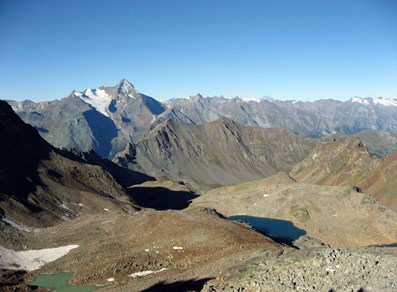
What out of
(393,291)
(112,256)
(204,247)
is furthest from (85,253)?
(393,291)

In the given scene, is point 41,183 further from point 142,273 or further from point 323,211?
point 323,211

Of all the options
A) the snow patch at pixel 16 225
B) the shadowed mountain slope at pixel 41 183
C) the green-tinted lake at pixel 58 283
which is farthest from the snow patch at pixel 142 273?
the shadowed mountain slope at pixel 41 183

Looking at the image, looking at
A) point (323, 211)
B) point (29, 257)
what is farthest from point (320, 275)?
point (323, 211)

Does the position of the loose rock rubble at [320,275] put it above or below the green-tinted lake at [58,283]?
above

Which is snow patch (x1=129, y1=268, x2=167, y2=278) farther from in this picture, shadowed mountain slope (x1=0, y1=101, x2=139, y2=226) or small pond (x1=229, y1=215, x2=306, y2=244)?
small pond (x1=229, y1=215, x2=306, y2=244)

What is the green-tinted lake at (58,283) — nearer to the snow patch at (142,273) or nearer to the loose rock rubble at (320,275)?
the snow patch at (142,273)

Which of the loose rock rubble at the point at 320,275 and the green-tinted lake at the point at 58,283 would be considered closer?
the loose rock rubble at the point at 320,275

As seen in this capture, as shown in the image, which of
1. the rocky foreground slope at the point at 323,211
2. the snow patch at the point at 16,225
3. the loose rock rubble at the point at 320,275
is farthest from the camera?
the rocky foreground slope at the point at 323,211
